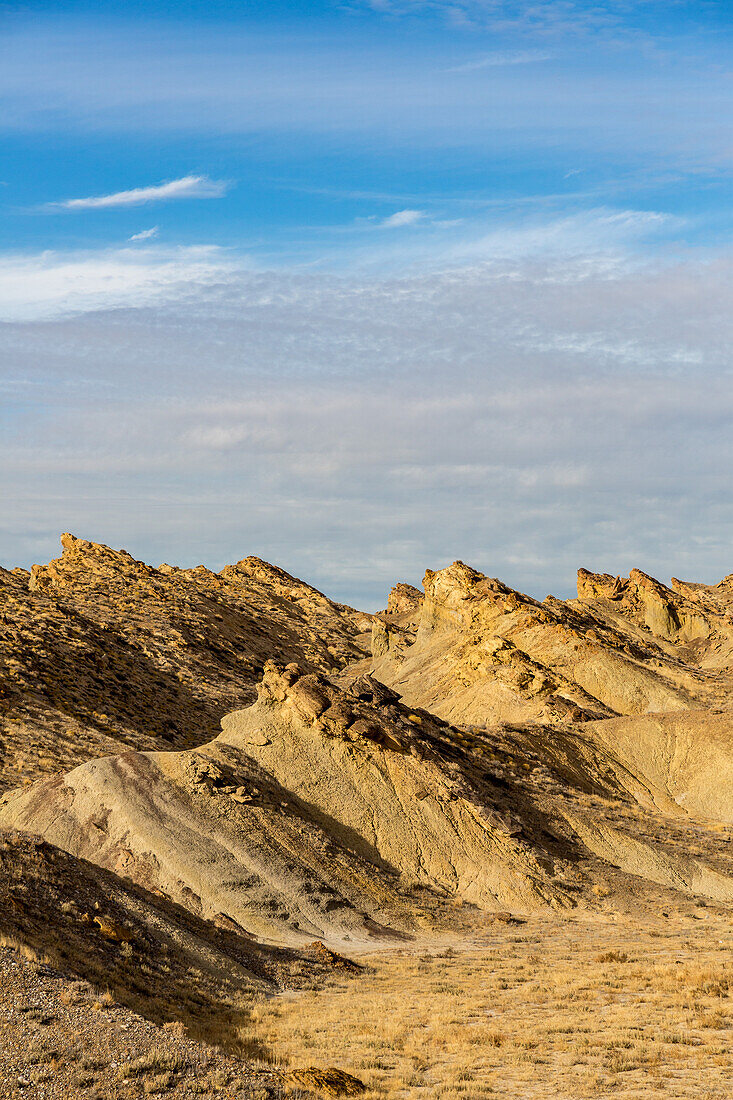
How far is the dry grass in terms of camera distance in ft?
52.0

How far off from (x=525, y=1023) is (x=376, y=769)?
16.5 meters

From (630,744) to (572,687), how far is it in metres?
11.2

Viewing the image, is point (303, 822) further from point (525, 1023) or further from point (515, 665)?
point (515, 665)

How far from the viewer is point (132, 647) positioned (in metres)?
74.2

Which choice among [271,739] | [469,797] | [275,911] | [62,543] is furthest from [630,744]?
[62,543]

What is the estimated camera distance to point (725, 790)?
4581cm

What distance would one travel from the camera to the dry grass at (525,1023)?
15852 millimetres

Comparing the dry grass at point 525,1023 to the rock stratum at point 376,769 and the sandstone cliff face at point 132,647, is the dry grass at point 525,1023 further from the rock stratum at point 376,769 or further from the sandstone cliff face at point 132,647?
the sandstone cliff face at point 132,647

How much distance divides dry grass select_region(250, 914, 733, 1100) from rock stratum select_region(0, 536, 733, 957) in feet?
14.0

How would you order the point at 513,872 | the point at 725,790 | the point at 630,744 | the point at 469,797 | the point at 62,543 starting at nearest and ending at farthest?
1. the point at 513,872
2. the point at 469,797
3. the point at 725,790
4. the point at 630,744
5. the point at 62,543

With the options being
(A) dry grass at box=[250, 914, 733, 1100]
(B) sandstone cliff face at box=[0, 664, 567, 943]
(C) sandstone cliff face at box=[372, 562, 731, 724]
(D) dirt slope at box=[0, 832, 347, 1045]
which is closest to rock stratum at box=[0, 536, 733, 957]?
(B) sandstone cliff face at box=[0, 664, 567, 943]

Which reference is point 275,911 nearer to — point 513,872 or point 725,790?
point 513,872

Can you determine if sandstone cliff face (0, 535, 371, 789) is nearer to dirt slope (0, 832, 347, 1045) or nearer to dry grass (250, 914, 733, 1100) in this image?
dirt slope (0, 832, 347, 1045)

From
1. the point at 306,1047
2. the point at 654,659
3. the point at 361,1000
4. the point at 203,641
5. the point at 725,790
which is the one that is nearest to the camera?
the point at 306,1047
